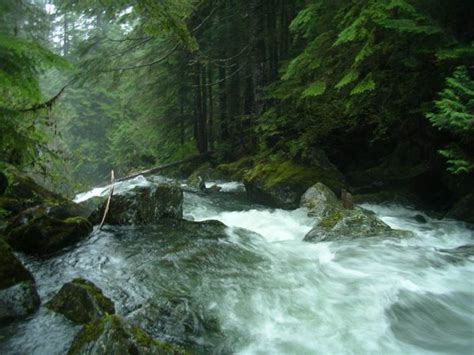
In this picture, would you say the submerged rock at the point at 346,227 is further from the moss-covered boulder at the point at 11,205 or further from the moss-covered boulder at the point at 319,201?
the moss-covered boulder at the point at 11,205

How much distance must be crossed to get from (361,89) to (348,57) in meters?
2.03

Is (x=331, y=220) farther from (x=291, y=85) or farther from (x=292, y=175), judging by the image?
(x=291, y=85)

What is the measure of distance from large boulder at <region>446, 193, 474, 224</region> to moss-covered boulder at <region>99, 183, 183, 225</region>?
611 centimetres

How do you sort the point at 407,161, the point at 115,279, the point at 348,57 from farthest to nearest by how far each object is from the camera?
the point at 407,161, the point at 348,57, the point at 115,279

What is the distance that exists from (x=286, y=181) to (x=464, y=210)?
447cm

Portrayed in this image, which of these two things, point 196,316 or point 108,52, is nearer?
point 196,316

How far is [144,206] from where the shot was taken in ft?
29.2

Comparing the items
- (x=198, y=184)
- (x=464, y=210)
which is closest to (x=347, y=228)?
(x=464, y=210)

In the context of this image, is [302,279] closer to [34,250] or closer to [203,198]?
[34,250]

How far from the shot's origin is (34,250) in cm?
662

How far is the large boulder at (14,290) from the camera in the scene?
454 cm

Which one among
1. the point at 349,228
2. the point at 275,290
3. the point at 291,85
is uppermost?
the point at 291,85

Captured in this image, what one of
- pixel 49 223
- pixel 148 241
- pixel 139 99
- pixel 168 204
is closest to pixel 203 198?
pixel 168 204

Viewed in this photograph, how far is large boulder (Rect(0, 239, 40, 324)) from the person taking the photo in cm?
454
